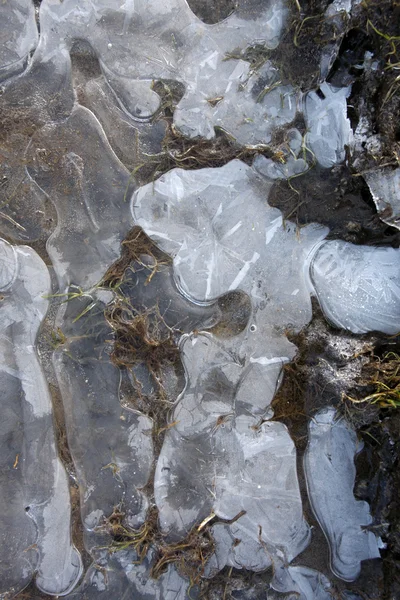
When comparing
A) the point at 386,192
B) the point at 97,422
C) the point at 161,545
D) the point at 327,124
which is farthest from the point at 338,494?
the point at 327,124

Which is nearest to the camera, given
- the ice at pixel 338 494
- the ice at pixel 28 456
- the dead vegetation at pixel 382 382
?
the dead vegetation at pixel 382 382

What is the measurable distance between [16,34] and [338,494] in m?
3.89

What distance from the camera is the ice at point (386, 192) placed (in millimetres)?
2648

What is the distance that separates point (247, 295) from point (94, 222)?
120 centimetres

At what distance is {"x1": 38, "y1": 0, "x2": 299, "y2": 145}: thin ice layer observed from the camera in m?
2.86

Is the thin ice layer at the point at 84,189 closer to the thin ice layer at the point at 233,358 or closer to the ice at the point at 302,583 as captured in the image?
the thin ice layer at the point at 233,358

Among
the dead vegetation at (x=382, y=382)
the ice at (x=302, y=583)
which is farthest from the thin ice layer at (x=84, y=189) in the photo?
the ice at (x=302, y=583)

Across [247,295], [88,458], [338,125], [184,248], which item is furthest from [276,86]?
[88,458]

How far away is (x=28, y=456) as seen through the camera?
9.42 ft

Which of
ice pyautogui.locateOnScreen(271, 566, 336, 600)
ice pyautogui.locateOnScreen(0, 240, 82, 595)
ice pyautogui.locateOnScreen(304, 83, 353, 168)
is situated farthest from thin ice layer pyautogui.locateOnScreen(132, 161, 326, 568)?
ice pyautogui.locateOnScreen(0, 240, 82, 595)

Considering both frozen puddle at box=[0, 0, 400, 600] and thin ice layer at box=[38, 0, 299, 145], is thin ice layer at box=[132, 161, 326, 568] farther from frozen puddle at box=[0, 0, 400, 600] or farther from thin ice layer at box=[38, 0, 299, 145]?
thin ice layer at box=[38, 0, 299, 145]

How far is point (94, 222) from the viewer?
2896 millimetres

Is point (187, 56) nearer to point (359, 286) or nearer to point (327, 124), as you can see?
point (327, 124)

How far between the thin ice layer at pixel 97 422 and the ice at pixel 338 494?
114 centimetres
